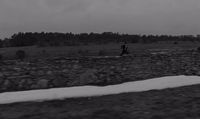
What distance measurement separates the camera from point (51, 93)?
318 inches

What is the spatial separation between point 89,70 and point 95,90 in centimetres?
99

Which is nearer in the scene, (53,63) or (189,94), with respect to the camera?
(189,94)

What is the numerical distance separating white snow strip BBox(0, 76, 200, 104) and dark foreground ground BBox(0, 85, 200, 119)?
0.32 metres

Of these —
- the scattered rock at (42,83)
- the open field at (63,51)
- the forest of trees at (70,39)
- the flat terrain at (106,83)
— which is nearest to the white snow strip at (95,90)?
the flat terrain at (106,83)

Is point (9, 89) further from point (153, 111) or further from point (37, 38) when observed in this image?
point (37, 38)

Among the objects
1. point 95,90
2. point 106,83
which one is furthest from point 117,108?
point 106,83

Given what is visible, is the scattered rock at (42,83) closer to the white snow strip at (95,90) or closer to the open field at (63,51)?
the white snow strip at (95,90)

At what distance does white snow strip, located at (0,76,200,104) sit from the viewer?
7801 millimetres

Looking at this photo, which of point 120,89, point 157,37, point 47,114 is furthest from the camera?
point 157,37

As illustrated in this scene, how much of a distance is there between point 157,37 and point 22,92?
186ft

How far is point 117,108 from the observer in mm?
6816

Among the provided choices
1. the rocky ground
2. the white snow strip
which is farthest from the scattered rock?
the white snow strip

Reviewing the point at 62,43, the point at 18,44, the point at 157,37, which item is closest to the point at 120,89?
the point at 62,43

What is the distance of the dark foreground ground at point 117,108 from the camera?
20.3 ft
